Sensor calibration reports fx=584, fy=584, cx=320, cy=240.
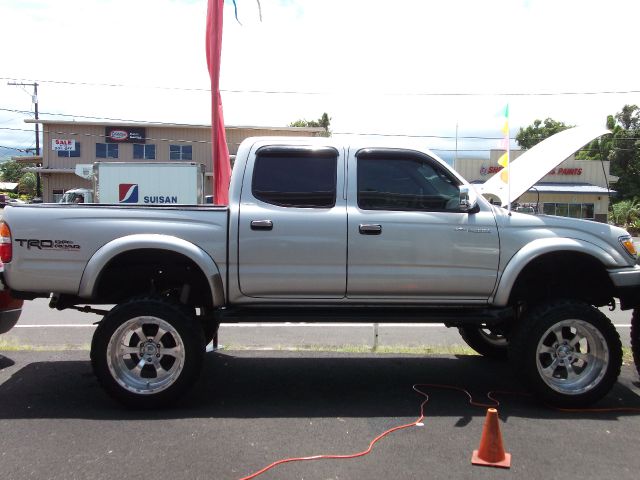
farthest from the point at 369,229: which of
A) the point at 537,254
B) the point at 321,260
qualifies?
the point at 537,254

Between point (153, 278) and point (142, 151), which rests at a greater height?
point (142, 151)

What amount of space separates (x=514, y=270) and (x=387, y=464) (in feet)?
6.54

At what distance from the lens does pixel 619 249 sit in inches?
196

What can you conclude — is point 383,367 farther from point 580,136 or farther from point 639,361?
point 580,136

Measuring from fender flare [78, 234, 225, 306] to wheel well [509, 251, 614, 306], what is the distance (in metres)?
2.75

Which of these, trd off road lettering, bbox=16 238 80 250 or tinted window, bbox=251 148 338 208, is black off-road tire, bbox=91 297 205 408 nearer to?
trd off road lettering, bbox=16 238 80 250

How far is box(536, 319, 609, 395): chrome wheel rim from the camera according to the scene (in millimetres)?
4828

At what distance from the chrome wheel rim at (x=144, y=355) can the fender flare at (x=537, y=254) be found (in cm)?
269

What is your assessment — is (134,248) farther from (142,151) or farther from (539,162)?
(142,151)

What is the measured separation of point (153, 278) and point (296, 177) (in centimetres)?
156

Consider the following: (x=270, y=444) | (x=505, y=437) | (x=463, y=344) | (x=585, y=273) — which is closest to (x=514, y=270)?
(x=585, y=273)

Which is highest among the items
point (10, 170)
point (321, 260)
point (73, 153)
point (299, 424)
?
point (10, 170)

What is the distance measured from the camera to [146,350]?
4719 millimetres

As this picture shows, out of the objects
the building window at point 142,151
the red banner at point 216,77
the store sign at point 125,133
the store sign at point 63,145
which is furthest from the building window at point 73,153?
the red banner at point 216,77
